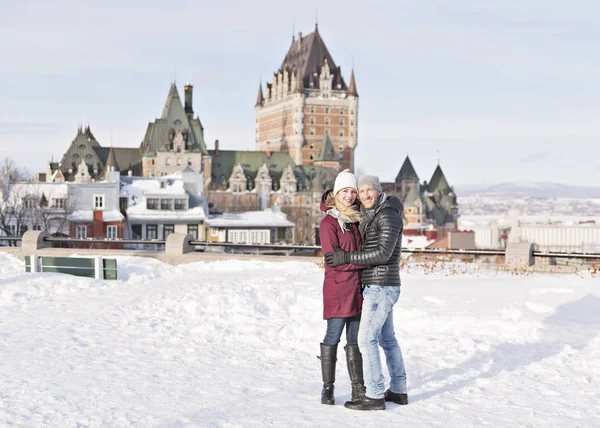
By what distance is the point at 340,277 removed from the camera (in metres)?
6.39

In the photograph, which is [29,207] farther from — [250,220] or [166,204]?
[250,220]

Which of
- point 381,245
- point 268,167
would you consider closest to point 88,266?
point 381,245

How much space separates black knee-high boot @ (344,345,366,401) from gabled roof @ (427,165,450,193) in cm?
14803

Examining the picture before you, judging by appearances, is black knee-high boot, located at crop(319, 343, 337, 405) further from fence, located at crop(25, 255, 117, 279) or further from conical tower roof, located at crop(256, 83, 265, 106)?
conical tower roof, located at crop(256, 83, 265, 106)

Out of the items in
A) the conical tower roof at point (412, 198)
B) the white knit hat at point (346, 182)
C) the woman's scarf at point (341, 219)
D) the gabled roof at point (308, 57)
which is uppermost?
the gabled roof at point (308, 57)

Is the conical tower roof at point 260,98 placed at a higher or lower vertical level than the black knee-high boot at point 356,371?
higher

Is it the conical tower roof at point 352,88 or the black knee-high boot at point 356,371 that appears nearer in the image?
the black knee-high boot at point 356,371

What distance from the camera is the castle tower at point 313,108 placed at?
149 metres

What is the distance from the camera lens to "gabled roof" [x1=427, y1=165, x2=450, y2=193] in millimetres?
153000

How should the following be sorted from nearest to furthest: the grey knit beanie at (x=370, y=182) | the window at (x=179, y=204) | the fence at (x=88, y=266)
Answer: the grey knit beanie at (x=370, y=182), the fence at (x=88, y=266), the window at (x=179, y=204)

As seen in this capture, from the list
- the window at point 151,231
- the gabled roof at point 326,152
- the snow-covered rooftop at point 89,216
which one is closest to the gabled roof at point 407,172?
the gabled roof at point 326,152

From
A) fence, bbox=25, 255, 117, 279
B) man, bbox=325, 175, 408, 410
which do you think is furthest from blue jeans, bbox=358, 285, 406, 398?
fence, bbox=25, 255, 117, 279

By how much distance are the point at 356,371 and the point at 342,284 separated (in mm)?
739

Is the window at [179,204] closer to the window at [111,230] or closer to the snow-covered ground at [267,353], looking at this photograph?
the window at [111,230]
